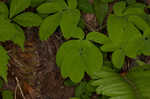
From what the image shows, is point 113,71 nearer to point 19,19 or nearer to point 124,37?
point 124,37

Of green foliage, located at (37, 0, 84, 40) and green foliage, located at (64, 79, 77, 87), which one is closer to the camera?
green foliage, located at (37, 0, 84, 40)

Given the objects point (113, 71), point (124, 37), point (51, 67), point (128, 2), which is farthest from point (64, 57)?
point (128, 2)

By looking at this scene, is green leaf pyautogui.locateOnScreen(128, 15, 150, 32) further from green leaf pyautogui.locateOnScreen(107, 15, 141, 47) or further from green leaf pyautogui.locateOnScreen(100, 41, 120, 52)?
green leaf pyautogui.locateOnScreen(100, 41, 120, 52)

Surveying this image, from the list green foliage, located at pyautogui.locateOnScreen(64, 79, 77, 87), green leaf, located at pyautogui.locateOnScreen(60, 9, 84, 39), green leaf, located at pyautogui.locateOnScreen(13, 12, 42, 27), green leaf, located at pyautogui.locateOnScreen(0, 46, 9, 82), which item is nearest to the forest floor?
green foliage, located at pyautogui.locateOnScreen(64, 79, 77, 87)

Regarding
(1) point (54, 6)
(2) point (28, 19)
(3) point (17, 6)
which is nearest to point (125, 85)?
(1) point (54, 6)

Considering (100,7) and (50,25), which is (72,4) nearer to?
(50,25)

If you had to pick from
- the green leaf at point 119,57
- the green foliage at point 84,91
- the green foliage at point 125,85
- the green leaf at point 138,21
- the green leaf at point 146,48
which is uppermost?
the green leaf at point 138,21

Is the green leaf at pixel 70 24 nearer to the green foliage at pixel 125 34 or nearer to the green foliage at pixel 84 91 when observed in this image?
the green foliage at pixel 125 34

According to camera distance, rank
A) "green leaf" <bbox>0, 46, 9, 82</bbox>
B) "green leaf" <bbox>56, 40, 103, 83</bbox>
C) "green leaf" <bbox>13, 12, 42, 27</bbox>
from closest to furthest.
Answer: "green leaf" <bbox>0, 46, 9, 82</bbox>
"green leaf" <bbox>56, 40, 103, 83</bbox>
"green leaf" <bbox>13, 12, 42, 27</bbox>

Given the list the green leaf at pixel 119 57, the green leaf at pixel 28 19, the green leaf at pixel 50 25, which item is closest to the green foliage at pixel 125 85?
the green leaf at pixel 119 57
